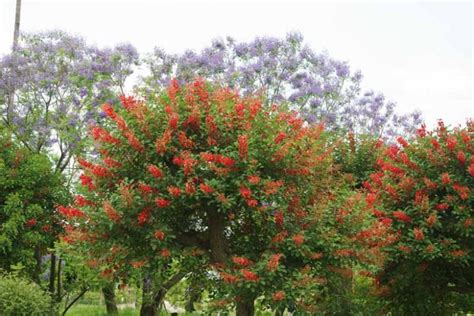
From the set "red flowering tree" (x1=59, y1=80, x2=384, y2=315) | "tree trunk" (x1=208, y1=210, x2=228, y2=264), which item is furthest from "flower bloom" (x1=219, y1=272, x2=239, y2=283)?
"tree trunk" (x1=208, y1=210, x2=228, y2=264)

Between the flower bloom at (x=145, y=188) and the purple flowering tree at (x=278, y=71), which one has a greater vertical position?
the purple flowering tree at (x=278, y=71)

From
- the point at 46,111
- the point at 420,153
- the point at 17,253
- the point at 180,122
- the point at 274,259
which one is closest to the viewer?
the point at 274,259

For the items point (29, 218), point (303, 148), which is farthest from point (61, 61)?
point (303, 148)

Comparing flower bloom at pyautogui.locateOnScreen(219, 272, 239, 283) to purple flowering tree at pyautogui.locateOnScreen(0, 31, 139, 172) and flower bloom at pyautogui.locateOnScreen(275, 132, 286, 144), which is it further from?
purple flowering tree at pyautogui.locateOnScreen(0, 31, 139, 172)

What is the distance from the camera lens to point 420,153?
38.2 ft

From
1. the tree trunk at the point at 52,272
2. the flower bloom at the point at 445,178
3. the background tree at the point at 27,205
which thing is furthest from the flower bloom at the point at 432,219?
the tree trunk at the point at 52,272

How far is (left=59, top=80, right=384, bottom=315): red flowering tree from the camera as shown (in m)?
7.76

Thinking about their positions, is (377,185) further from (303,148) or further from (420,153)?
(303,148)

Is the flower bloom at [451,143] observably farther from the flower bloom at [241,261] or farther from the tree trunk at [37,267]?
the tree trunk at [37,267]

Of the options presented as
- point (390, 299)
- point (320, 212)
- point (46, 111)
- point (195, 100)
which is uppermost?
point (46, 111)

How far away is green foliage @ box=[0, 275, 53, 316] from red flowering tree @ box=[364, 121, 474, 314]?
19.9 ft

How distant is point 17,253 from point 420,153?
8806mm

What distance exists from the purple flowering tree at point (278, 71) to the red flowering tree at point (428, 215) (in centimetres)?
618

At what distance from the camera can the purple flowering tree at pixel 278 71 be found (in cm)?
1706
